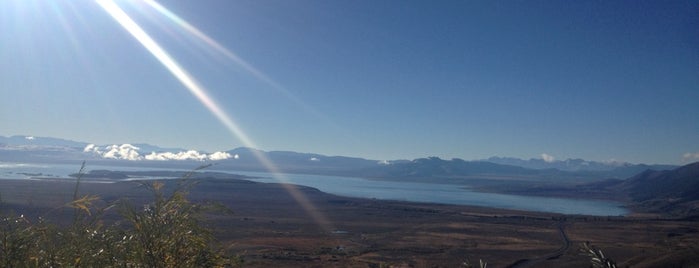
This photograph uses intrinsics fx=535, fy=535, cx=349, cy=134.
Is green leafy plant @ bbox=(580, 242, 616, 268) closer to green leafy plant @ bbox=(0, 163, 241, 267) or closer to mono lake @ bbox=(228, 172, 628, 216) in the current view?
green leafy plant @ bbox=(0, 163, 241, 267)

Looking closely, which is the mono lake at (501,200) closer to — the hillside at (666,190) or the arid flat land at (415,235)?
the hillside at (666,190)

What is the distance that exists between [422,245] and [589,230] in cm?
2539

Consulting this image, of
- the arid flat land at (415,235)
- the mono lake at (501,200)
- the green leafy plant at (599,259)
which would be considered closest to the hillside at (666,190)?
the mono lake at (501,200)

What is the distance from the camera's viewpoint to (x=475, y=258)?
38969 millimetres

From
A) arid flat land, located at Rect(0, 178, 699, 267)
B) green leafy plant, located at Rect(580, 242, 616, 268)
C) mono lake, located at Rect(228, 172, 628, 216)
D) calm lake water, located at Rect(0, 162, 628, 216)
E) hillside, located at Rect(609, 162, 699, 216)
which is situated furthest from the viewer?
calm lake water, located at Rect(0, 162, 628, 216)

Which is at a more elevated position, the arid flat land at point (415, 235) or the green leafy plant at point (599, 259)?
the green leafy plant at point (599, 259)

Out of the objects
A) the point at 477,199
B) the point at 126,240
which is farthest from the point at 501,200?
the point at 126,240

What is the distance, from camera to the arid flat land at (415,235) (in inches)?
1455

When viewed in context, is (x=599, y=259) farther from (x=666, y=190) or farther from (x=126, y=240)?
(x=666, y=190)

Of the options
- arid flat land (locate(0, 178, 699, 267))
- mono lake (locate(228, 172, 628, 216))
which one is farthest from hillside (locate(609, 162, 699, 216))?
arid flat land (locate(0, 178, 699, 267))

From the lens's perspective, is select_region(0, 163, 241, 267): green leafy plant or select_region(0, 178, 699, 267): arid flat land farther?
select_region(0, 178, 699, 267): arid flat land

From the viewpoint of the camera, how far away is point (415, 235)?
5331 centimetres

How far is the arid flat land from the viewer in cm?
3697

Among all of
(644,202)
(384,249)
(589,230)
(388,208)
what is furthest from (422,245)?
(644,202)
